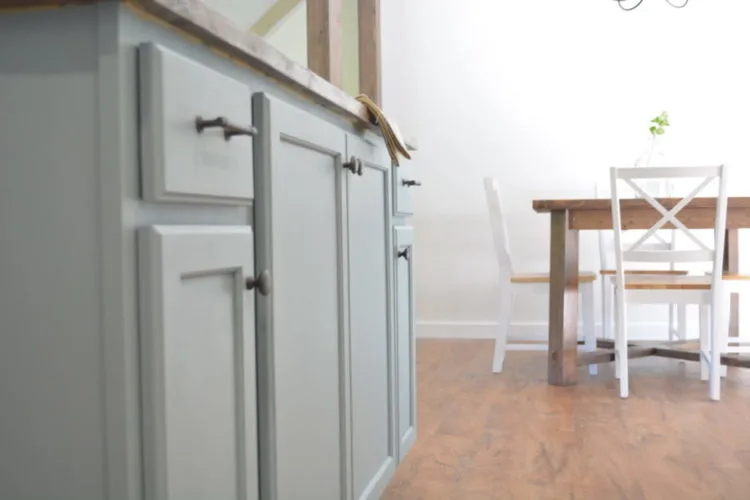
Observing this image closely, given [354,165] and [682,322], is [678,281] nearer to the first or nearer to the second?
[682,322]

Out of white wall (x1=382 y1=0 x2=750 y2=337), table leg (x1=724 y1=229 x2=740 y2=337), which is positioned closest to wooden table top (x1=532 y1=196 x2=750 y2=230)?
table leg (x1=724 y1=229 x2=740 y2=337)

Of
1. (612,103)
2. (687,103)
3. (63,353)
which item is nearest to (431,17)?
(612,103)

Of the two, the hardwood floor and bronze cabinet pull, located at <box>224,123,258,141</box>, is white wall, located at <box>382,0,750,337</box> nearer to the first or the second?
the hardwood floor

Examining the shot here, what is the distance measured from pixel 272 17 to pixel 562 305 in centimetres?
208

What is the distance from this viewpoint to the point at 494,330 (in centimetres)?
497

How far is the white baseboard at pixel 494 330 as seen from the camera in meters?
4.79

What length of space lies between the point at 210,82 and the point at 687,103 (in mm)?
4356

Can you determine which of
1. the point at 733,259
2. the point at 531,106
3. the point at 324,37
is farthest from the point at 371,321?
the point at 531,106

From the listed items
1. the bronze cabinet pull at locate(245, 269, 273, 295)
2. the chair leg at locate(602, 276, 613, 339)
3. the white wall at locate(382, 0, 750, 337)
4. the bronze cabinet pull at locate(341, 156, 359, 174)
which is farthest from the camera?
the white wall at locate(382, 0, 750, 337)

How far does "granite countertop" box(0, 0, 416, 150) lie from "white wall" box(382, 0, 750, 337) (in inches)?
143

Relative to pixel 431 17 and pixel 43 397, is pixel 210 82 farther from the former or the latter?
pixel 431 17

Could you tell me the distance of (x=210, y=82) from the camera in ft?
2.97

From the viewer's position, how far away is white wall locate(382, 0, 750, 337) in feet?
15.4

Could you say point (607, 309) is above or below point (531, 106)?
below
